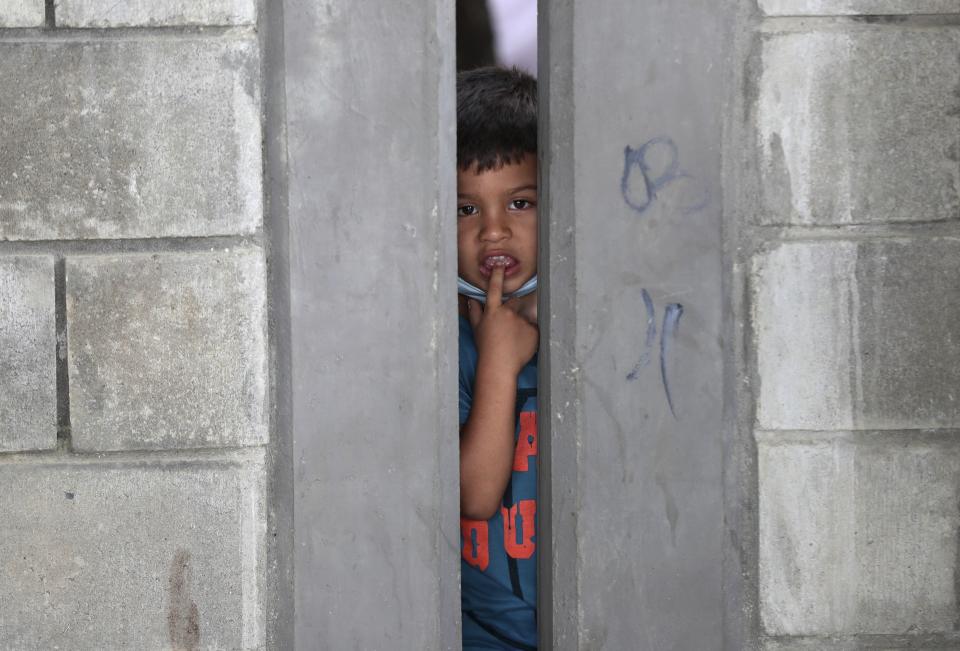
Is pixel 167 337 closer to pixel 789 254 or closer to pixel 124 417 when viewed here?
pixel 124 417

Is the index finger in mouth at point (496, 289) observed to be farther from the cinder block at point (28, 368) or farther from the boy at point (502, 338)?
the cinder block at point (28, 368)

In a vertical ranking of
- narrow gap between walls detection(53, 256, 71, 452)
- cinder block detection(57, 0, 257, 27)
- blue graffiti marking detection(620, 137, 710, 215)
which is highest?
cinder block detection(57, 0, 257, 27)

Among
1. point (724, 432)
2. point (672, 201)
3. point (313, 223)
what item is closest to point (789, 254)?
point (672, 201)

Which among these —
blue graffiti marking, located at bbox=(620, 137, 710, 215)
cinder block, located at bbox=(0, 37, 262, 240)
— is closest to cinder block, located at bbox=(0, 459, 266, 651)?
cinder block, located at bbox=(0, 37, 262, 240)

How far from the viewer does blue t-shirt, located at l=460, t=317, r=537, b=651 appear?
→ 7.95 ft

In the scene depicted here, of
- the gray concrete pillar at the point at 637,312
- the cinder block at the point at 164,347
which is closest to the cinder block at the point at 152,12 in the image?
the cinder block at the point at 164,347

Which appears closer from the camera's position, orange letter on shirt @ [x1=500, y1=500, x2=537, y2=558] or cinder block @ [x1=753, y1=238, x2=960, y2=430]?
cinder block @ [x1=753, y1=238, x2=960, y2=430]

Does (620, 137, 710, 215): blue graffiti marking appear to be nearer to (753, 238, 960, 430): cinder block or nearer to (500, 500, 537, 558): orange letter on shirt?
(753, 238, 960, 430): cinder block

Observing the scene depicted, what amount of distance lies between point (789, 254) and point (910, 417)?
0.45 meters

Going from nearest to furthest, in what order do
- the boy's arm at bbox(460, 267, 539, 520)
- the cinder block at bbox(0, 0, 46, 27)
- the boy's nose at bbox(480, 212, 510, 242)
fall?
the cinder block at bbox(0, 0, 46, 27)
the boy's arm at bbox(460, 267, 539, 520)
the boy's nose at bbox(480, 212, 510, 242)

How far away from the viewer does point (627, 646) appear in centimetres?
197

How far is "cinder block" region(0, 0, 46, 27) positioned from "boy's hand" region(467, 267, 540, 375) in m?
1.23

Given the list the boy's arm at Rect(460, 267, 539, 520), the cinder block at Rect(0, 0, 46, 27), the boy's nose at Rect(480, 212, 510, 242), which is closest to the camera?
the cinder block at Rect(0, 0, 46, 27)

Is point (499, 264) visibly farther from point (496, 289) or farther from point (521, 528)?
point (521, 528)
